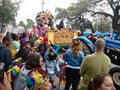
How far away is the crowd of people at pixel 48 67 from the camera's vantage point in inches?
155

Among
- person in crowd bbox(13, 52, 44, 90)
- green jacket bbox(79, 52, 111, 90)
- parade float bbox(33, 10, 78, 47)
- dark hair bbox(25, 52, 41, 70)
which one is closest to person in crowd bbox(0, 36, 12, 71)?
person in crowd bbox(13, 52, 44, 90)

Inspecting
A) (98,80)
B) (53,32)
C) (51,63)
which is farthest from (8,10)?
(98,80)

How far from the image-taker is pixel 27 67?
4996 mm

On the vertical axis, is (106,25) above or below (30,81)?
below

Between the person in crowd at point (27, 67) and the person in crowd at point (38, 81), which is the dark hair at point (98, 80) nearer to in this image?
the person in crowd at point (38, 81)

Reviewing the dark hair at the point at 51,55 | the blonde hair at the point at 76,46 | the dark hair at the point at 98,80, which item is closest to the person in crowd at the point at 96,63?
the blonde hair at the point at 76,46

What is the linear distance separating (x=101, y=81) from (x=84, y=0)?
47724mm

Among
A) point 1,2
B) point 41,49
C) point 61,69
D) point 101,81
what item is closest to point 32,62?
point 101,81

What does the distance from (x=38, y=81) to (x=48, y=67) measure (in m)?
4.44

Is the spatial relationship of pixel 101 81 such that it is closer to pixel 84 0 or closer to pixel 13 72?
pixel 13 72

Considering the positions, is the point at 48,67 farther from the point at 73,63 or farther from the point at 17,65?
the point at 17,65

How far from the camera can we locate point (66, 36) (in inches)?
856

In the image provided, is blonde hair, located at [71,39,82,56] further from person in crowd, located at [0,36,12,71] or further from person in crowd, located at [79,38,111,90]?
person in crowd, located at [0,36,12,71]

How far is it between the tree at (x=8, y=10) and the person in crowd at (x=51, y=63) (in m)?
33.3
